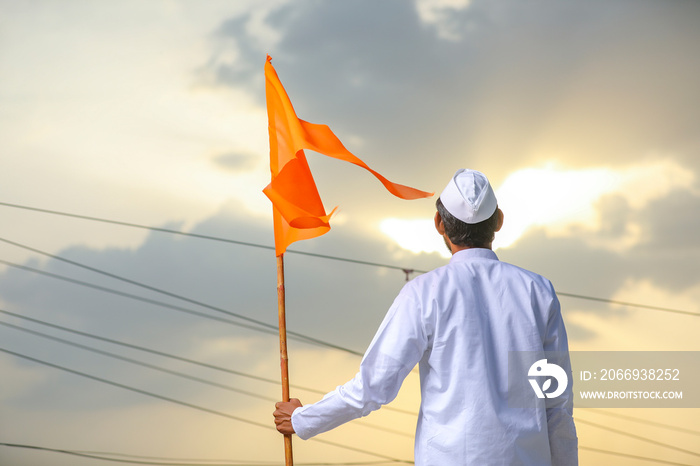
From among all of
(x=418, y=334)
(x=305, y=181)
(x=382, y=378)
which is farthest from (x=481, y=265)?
(x=305, y=181)

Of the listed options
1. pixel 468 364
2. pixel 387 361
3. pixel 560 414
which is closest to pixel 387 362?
pixel 387 361

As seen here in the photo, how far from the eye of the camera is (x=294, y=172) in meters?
4.30

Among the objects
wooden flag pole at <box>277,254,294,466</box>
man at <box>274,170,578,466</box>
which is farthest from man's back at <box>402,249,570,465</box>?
wooden flag pole at <box>277,254,294,466</box>

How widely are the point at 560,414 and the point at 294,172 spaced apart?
2046 mm

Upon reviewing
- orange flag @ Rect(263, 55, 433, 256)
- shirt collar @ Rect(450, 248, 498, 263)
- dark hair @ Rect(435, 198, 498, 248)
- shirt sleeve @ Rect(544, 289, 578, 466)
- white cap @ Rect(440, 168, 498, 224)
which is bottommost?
shirt sleeve @ Rect(544, 289, 578, 466)

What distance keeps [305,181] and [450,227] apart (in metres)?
1.21

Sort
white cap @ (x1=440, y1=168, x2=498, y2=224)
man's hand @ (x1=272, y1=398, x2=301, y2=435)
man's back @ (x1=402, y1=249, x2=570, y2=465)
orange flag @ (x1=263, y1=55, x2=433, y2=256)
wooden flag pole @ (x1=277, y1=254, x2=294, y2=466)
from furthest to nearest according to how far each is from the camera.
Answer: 1. orange flag @ (x1=263, y1=55, x2=433, y2=256)
2. wooden flag pole @ (x1=277, y1=254, x2=294, y2=466)
3. man's hand @ (x1=272, y1=398, x2=301, y2=435)
4. white cap @ (x1=440, y1=168, x2=498, y2=224)
5. man's back @ (x1=402, y1=249, x2=570, y2=465)

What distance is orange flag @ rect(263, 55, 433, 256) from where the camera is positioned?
4.14 meters

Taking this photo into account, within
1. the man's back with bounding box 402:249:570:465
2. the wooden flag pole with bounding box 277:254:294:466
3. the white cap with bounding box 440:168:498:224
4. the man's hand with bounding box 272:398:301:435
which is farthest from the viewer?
the wooden flag pole with bounding box 277:254:294:466

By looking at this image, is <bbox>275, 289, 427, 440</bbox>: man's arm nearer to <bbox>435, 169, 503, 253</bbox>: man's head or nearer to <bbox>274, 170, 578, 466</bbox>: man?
<bbox>274, 170, 578, 466</bbox>: man

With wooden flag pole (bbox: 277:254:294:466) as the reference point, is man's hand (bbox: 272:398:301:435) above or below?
below

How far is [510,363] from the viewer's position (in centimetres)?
316

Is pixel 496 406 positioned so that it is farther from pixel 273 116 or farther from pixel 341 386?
pixel 273 116

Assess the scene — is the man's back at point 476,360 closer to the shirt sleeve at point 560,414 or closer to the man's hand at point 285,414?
the shirt sleeve at point 560,414
